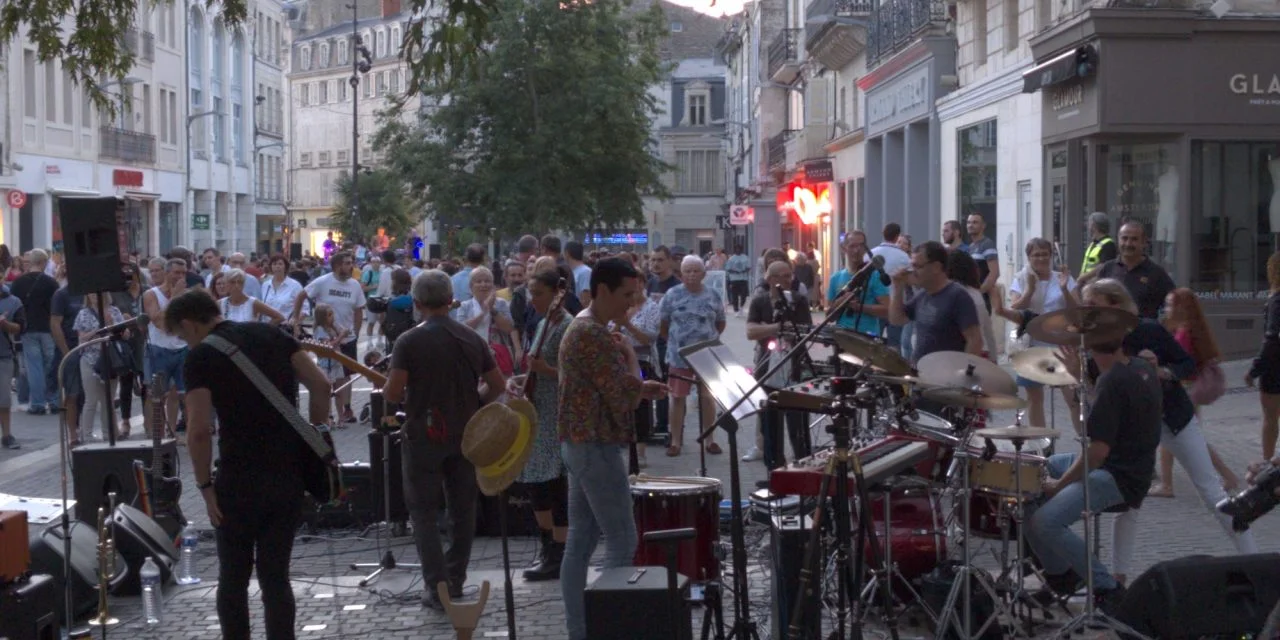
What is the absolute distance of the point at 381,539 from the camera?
11.0m

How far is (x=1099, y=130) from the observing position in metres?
19.7

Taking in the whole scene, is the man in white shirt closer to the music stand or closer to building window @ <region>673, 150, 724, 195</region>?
the music stand

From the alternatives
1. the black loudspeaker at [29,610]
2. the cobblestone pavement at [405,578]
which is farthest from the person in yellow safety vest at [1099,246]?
the black loudspeaker at [29,610]

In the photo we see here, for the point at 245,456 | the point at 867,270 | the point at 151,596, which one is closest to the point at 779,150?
the point at 151,596

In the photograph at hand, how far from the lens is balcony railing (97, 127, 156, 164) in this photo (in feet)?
148

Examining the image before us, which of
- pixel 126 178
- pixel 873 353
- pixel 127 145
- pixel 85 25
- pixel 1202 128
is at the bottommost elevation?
pixel 873 353

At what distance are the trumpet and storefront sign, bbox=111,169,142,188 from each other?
38.2m

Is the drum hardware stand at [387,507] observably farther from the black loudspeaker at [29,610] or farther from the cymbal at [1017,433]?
the cymbal at [1017,433]

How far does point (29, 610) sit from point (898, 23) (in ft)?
88.8

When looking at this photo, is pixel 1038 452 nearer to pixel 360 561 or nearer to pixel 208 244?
pixel 360 561

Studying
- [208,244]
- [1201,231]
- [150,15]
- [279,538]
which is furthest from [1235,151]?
[208,244]

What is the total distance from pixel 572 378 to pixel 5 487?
782 centimetres

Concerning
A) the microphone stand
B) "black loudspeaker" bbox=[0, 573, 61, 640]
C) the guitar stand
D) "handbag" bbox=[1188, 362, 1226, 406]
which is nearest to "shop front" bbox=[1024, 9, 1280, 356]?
"handbag" bbox=[1188, 362, 1226, 406]

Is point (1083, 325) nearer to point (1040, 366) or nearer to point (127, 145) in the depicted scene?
point (1040, 366)
